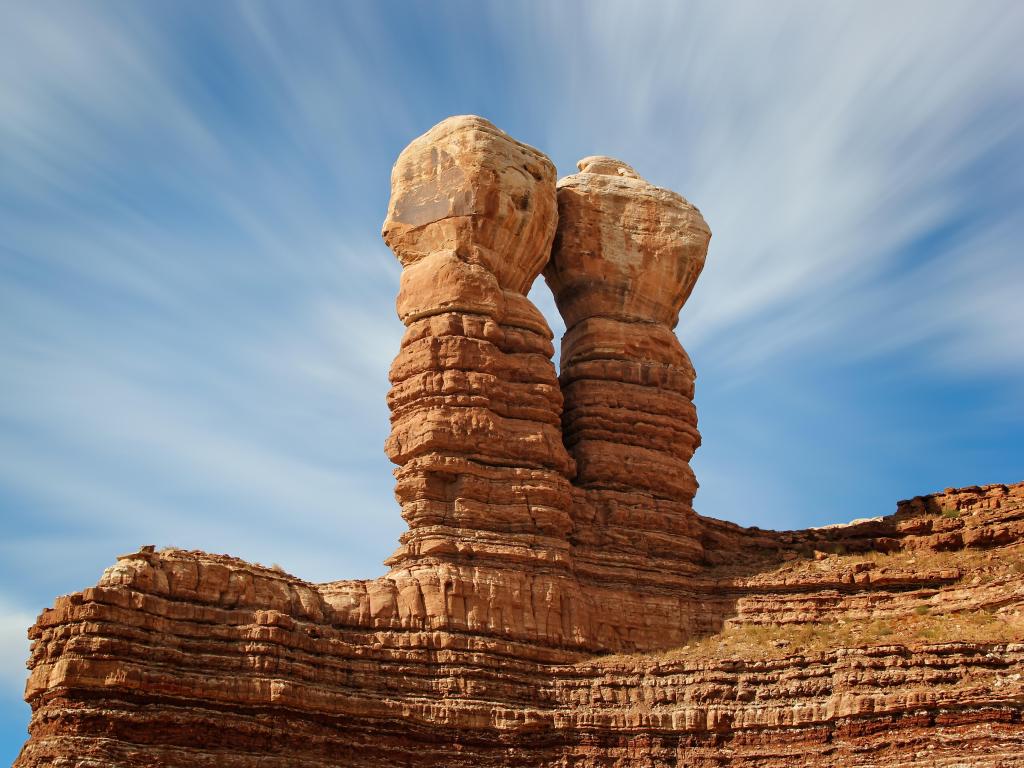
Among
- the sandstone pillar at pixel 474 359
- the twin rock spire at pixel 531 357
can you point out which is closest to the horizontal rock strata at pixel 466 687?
the sandstone pillar at pixel 474 359

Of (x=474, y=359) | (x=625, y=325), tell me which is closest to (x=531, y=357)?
(x=474, y=359)

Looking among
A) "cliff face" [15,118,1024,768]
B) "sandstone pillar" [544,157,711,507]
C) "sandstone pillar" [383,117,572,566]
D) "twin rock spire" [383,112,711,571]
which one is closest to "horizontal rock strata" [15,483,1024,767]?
"cliff face" [15,118,1024,768]

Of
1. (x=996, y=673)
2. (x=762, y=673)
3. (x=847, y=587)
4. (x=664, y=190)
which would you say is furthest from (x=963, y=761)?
(x=664, y=190)

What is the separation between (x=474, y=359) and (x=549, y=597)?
21.1 ft

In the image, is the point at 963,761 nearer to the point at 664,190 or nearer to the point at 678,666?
the point at 678,666

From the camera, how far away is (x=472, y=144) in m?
41.8

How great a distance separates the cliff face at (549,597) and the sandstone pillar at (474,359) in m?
0.07

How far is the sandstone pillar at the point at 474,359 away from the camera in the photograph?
127ft

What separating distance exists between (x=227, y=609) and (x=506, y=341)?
440 inches

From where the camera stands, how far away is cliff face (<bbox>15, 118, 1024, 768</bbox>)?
3262 cm

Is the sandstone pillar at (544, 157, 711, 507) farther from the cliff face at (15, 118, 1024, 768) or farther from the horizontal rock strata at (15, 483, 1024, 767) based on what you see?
the horizontal rock strata at (15, 483, 1024, 767)

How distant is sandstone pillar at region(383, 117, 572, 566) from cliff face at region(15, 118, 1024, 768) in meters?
0.07

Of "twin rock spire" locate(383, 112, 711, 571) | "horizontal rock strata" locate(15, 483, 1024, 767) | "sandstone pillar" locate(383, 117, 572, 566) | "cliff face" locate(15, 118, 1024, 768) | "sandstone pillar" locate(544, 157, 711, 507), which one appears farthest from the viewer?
"sandstone pillar" locate(544, 157, 711, 507)

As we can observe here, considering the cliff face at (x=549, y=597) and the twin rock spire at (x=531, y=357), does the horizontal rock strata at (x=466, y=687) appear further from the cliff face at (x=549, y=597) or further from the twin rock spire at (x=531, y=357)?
the twin rock spire at (x=531, y=357)
